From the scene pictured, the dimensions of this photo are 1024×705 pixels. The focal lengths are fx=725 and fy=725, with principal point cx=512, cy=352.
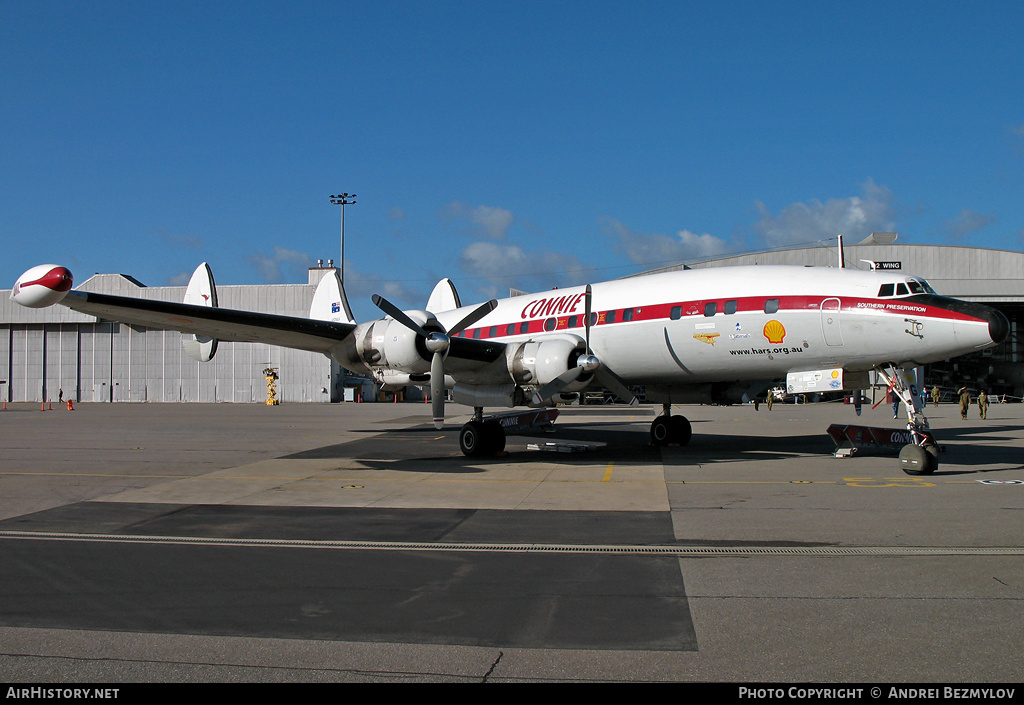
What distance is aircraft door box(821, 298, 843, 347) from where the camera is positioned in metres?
14.2

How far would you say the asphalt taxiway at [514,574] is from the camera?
4.65m

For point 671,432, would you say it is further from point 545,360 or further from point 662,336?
point 545,360

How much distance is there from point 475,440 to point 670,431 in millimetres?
5754

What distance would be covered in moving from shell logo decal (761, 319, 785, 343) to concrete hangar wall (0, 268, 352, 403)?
5072 centimetres

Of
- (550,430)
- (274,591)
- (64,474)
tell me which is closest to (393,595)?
(274,591)

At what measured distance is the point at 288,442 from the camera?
72.9 feet

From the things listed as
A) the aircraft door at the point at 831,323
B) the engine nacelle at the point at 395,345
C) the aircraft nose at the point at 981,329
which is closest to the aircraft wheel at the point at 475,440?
the engine nacelle at the point at 395,345

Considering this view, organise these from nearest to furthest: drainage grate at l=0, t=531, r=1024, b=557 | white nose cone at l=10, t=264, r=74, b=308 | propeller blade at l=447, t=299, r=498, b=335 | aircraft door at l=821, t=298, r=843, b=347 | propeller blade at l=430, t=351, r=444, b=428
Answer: drainage grate at l=0, t=531, r=1024, b=557 < white nose cone at l=10, t=264, r=74, b=308 < aircraft door at l=821, t=298, r=843, b=347 < propeller blade at l=430, t=351, r=444, b=428 < propeller blade at l=447, t=299, r=498, b=335

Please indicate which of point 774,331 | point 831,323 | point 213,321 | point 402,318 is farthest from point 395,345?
point 831,323

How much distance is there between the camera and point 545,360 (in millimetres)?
15594

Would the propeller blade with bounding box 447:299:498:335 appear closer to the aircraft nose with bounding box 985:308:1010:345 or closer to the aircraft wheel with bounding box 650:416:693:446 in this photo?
the aircraft wheel with bounding box 650:416:693:446

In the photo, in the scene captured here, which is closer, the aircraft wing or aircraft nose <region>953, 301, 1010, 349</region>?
aircraft nose <region>953, 301, 1010, 349</region>

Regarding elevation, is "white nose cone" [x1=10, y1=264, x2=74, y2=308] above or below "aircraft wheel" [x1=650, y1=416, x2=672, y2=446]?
above

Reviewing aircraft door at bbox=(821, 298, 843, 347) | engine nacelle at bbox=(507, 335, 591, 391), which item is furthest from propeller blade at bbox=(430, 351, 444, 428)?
aircraft door at bbox=(821, 298, 843, 347)
